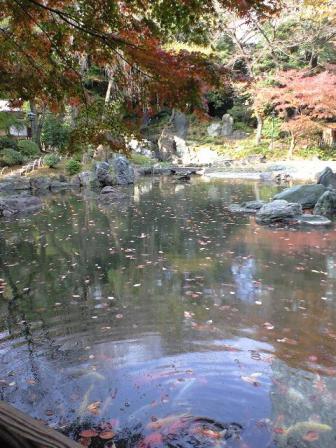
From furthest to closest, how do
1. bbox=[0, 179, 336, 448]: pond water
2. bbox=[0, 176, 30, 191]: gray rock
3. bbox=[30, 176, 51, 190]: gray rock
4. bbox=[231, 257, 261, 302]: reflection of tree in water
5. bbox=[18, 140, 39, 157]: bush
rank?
bbox=[18, 140, 39, 157]: bush → bbox=[30, 176, 51, 190]: gray rock → bbox=[0, 176, 30, 191]: gray rock → bbox=[231, 257, 261, 302]: reflection of tree in water → bbox=[0, 179, 336, 448]: pond water

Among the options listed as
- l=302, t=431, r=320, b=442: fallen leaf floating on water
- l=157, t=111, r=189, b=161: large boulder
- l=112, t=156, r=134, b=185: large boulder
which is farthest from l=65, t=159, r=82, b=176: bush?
l=302, t=431, r=320, b=442: fallen leaf floating on water

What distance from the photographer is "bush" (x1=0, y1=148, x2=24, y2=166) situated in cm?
2261

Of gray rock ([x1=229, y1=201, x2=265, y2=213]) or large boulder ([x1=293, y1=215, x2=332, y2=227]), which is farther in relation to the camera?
gray rock ([x1=229, y1=201, x2=265, y2=213])

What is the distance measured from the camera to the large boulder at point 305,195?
13.1m

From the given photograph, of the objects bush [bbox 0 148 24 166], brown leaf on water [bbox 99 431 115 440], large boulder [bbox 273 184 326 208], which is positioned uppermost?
bush [bbox 0 148 24 166]

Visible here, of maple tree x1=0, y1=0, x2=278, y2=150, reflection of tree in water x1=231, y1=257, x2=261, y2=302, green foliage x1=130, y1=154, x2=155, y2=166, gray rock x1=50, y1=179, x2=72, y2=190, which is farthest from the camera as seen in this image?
green foliage x1=130, y1=154, x2=155, y2=166

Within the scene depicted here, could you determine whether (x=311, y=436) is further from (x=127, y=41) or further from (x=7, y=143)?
(x=7, y=143)

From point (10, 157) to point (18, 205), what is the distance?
30.4ft

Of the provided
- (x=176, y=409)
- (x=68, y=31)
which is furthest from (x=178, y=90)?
(x=176, y=409)

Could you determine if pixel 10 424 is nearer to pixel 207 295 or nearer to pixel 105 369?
pixel 105 369

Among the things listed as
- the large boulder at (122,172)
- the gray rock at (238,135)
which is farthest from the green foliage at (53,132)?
the gray rock at (238,135)

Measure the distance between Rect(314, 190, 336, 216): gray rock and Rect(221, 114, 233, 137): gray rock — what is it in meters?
22.8

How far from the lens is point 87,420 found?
3326 millimetres

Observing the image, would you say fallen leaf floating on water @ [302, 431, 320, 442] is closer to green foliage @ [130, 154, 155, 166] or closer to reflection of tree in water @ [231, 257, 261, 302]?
reflection of tree in water @ [231, 257, 261, 302]
